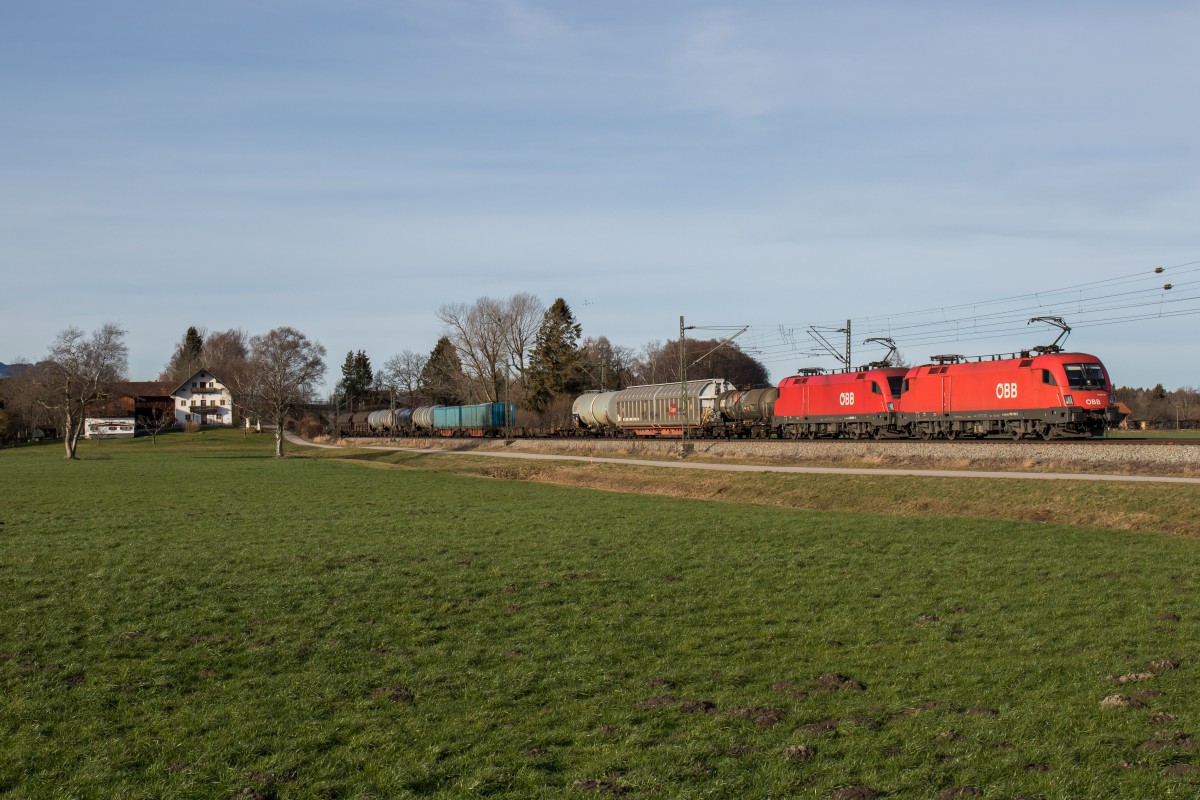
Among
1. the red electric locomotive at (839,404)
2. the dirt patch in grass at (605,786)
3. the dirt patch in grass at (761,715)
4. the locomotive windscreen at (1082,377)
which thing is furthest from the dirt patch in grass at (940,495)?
the red electric locomotive at (839,404)

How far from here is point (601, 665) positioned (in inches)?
417

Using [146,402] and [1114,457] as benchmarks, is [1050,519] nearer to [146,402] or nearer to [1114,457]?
[1114,457]

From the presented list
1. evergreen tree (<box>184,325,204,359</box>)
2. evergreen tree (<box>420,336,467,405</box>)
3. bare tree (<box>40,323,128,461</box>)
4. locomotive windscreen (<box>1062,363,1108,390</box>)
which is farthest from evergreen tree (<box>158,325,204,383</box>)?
locomotive windscreen (<box>1062,363,1108,390</box>)

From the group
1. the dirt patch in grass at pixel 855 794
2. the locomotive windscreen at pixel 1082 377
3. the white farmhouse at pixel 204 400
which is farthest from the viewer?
the white farmhouse at pixel 204 400

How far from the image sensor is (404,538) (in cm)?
2069

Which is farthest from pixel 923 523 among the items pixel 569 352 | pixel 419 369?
pixel 419 369

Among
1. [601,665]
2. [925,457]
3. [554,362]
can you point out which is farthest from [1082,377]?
[554,362]

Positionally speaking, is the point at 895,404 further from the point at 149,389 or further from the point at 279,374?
the point at 149,389

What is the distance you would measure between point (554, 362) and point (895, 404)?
215ft

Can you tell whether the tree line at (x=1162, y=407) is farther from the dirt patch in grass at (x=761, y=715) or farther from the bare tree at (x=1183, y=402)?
the dirt patch in grass at (x=761, y=715)

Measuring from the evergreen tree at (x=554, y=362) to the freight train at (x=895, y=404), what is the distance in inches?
1296

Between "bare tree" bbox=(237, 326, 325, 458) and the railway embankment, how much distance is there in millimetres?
28068

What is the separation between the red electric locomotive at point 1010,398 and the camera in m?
37.5

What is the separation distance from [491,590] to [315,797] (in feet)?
24.8
